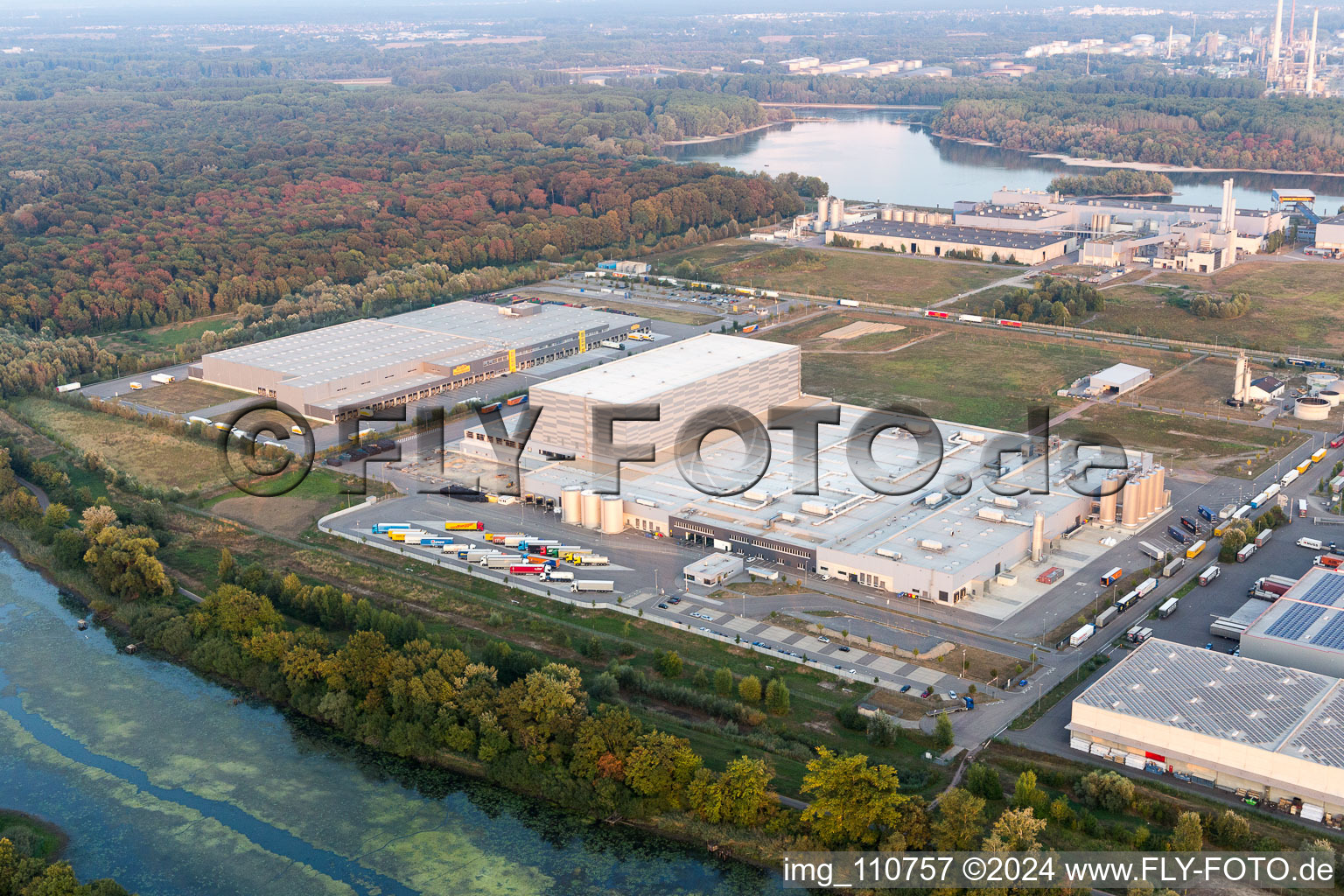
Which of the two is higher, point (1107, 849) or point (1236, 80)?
point (1236, 80)

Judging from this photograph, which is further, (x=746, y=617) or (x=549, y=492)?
(x=549, y=492)

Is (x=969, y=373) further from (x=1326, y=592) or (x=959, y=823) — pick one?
(x=959, y=823)

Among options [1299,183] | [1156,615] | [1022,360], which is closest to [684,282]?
[1022,360]

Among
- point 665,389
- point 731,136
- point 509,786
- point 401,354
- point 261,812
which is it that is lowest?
point 261,812

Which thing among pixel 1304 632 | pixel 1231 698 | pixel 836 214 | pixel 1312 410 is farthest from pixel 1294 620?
pixel 836 214

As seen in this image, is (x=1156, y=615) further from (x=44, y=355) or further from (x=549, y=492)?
(x=44, y=355)

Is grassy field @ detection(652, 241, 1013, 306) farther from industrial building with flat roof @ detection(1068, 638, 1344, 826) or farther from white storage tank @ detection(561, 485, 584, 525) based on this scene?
industrial building with flat roof @ detection(1068, 638, 1344, 826)
